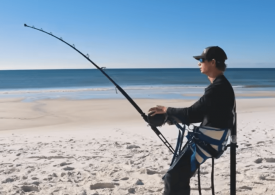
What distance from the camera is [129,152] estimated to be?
646 cm

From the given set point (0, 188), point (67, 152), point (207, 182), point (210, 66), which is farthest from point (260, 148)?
point (0, 188)

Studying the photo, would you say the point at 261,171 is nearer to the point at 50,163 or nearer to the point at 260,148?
the point at 260,148

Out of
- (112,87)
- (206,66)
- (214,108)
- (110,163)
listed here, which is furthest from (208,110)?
(112,87)

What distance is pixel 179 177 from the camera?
102 inches

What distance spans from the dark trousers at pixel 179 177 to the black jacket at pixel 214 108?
37 centimetres

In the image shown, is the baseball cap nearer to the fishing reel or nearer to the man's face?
the man's face

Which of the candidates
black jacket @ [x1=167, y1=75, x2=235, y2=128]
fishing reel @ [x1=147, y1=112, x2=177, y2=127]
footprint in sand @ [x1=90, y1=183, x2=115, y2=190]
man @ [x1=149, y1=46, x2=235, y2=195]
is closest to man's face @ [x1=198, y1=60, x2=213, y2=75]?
man @ [x1=149, y1=46, x2=235, y2=195]

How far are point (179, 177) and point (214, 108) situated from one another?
668 mm

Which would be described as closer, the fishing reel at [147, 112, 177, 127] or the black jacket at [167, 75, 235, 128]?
the black jacket at [167, 75, 235, 128]

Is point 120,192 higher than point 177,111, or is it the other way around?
point 177,111

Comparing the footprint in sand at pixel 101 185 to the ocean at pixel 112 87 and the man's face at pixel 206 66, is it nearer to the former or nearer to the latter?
the ocean at pixel 112 87

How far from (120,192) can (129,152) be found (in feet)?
7.15

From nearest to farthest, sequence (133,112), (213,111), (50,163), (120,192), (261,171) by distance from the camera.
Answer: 1. (213,111)
2. (120,192)
3. (261,171)
4. (50,163)
5. (133,112)

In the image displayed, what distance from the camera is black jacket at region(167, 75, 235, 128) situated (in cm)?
244
